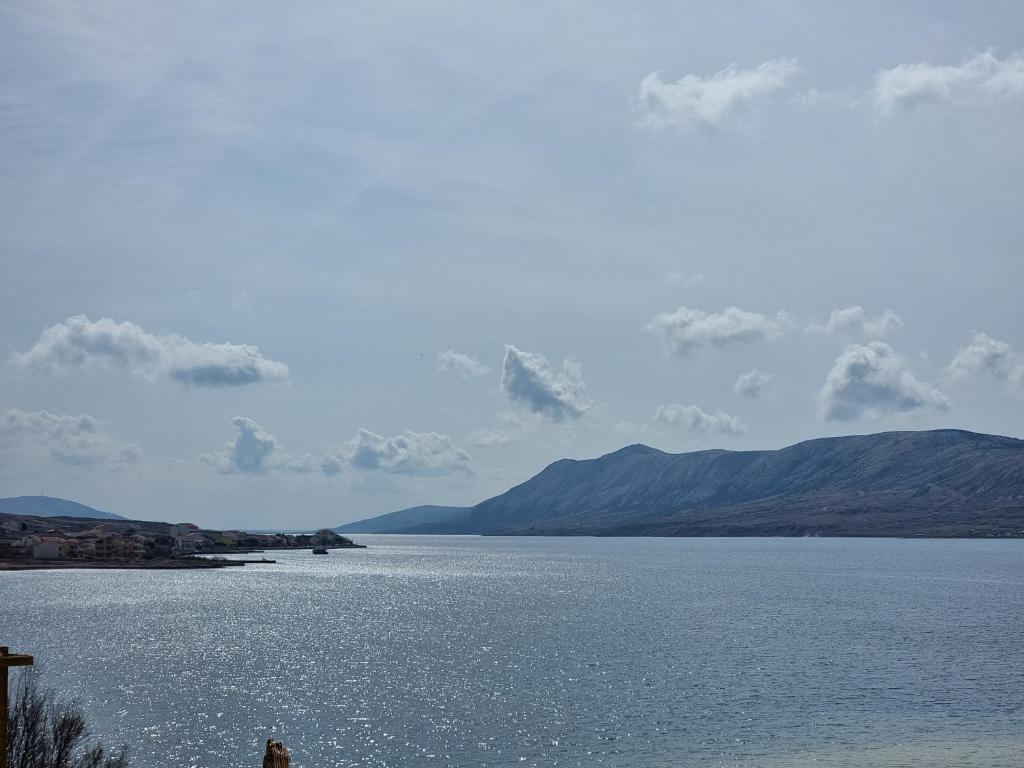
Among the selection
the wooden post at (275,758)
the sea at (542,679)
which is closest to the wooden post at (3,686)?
the wooden post at (275,758)

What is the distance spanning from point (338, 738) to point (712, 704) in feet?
81.4

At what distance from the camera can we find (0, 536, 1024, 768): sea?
52719 mm

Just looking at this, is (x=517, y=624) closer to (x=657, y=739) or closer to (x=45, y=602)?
(x=657, y=739)

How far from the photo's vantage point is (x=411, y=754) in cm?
5106

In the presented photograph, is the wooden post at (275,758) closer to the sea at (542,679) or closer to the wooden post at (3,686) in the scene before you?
the wooden post at (3,686)

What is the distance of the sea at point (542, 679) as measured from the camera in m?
52.7

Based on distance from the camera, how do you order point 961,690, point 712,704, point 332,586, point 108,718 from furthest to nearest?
point 332,586
point 961,690
point 712,704
point 108,718

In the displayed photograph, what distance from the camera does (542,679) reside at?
7319 cm

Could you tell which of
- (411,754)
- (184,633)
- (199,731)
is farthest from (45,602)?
(411,754)

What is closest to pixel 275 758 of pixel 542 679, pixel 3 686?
pixel 3 686

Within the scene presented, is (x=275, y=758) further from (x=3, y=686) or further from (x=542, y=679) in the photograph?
(x=542, y=679)

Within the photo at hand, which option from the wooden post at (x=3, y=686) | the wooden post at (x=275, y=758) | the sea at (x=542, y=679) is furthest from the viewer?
the sea at (x=542, y=679)

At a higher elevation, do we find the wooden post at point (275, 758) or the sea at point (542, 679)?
the wooden post at point (275, 758)

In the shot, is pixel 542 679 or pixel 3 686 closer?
pixel 3 686
